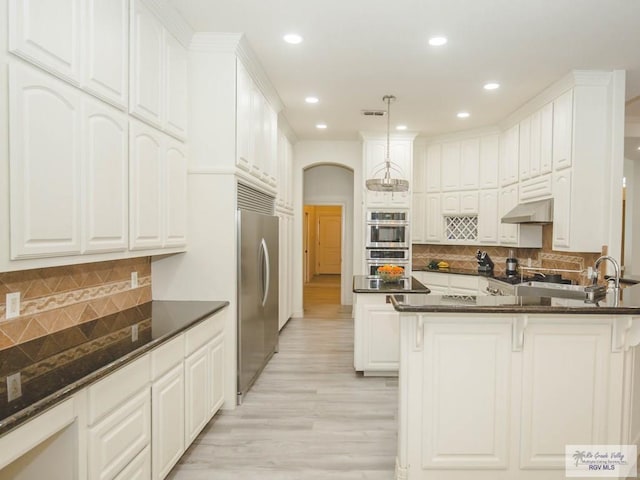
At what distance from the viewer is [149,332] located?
2162 millimetres

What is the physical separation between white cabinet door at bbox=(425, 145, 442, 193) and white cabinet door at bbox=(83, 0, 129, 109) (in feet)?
16.7

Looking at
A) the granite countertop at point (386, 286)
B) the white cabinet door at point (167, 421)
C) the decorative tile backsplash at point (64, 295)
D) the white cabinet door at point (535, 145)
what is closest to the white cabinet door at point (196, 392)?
the white cabinet door at point (167, 421)

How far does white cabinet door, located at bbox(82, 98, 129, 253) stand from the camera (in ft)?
6.15

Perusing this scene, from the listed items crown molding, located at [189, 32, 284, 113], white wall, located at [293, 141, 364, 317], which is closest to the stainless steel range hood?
white wall, located at [293, 141, 364, 317]

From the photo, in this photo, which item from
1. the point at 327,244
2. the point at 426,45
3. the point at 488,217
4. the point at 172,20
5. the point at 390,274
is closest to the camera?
the point at 172,20

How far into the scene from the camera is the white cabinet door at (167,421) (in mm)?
2020

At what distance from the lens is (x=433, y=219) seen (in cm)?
641

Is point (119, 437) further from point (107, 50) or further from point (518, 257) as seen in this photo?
point (518, 257)

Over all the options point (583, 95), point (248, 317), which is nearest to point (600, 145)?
point (583, 95)

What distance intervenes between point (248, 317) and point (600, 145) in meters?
3.66

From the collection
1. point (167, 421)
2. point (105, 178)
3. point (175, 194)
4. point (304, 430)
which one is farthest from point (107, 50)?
point (304, 430)

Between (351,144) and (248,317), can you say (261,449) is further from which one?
(351,144)

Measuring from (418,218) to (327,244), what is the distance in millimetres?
6912

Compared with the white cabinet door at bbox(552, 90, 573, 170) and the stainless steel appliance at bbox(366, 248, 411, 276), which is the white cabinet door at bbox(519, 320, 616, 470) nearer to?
the white cabinet door at bbox(552, 90, 573, 170)
